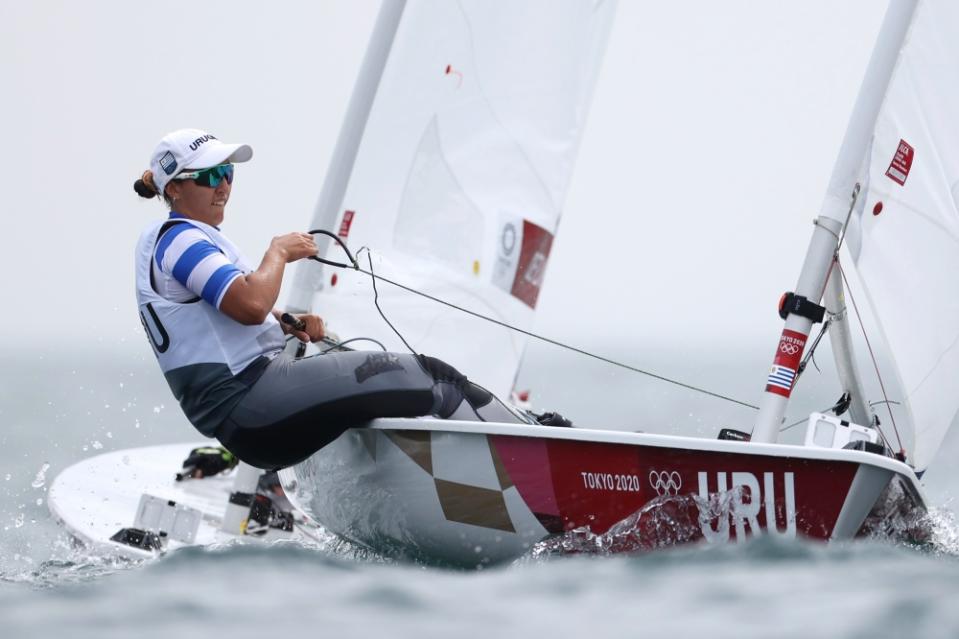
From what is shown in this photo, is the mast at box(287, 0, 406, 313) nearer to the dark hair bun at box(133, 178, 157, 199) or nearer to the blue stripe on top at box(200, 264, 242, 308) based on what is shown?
the dark hair bun at box(133, 178, 157, 199)

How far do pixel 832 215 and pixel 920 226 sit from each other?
0.36 metres

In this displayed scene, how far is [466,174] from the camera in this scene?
527 cm

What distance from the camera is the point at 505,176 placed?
5.40 meters

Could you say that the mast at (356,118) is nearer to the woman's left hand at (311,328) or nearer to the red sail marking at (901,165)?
the woman's left hand at (311,328)

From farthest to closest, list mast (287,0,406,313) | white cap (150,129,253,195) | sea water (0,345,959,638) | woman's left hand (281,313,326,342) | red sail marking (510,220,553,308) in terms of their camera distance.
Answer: red sail marking (510,220,553,308) → mast (287,0,406,313) → woman's left hand (281,313,326,342) → white cap (150,129,253,195) → sea water (0,345,959,638)

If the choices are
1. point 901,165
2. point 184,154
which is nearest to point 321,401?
point 184,154

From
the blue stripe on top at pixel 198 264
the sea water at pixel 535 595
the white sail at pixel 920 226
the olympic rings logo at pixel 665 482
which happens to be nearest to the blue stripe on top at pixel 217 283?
the blue stripe on top at pixel 198 264

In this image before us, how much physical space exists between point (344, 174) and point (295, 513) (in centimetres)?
142

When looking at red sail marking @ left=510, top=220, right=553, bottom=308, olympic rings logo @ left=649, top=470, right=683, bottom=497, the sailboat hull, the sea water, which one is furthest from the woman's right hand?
red sail marking @ left=510, top=220, right=553, bottom=308

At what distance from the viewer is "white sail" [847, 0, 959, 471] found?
341 cm

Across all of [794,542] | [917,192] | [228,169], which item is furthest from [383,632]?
[917,192]

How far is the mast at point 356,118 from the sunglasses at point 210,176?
1883 millimetres

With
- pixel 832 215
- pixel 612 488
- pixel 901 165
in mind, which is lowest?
pixel 612 488

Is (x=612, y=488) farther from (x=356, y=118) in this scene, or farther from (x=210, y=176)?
(x=356, y=118)
